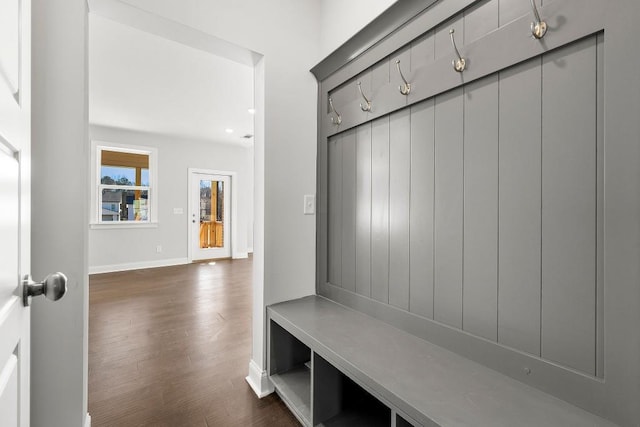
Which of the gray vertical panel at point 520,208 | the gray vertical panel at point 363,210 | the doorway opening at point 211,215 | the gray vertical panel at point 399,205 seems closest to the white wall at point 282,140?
the gray vertical panel at point 363,210

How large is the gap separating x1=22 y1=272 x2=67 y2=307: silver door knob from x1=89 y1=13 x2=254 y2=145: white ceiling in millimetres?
1529

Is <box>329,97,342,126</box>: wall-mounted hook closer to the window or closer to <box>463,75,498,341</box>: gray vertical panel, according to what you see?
<box>463,75,498,341</box>: gray vertical panel

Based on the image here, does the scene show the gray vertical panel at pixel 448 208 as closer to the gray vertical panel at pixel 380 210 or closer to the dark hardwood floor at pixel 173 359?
the gray vertical panel at pixel 380 210

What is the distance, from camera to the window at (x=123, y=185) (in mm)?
5179

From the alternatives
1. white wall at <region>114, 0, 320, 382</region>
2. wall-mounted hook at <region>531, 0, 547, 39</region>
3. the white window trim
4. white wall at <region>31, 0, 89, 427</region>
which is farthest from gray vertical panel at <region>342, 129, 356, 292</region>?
the white window trim

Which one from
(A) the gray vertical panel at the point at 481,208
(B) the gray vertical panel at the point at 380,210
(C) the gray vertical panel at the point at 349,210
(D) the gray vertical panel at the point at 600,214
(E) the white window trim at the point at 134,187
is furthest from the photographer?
(E) the white window trim at the point at 134,187

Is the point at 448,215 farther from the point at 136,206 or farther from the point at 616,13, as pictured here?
the point at 136,206

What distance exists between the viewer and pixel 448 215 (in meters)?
1.21

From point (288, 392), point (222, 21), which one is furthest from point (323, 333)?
point (222, 21)

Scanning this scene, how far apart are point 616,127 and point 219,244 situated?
676 centimetres

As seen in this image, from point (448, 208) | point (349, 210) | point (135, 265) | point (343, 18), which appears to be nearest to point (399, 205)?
point (448, 208)

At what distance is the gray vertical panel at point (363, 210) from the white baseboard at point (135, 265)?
5293 mm

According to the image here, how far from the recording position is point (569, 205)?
883mm

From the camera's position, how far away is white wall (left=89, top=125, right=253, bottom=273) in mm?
5152
